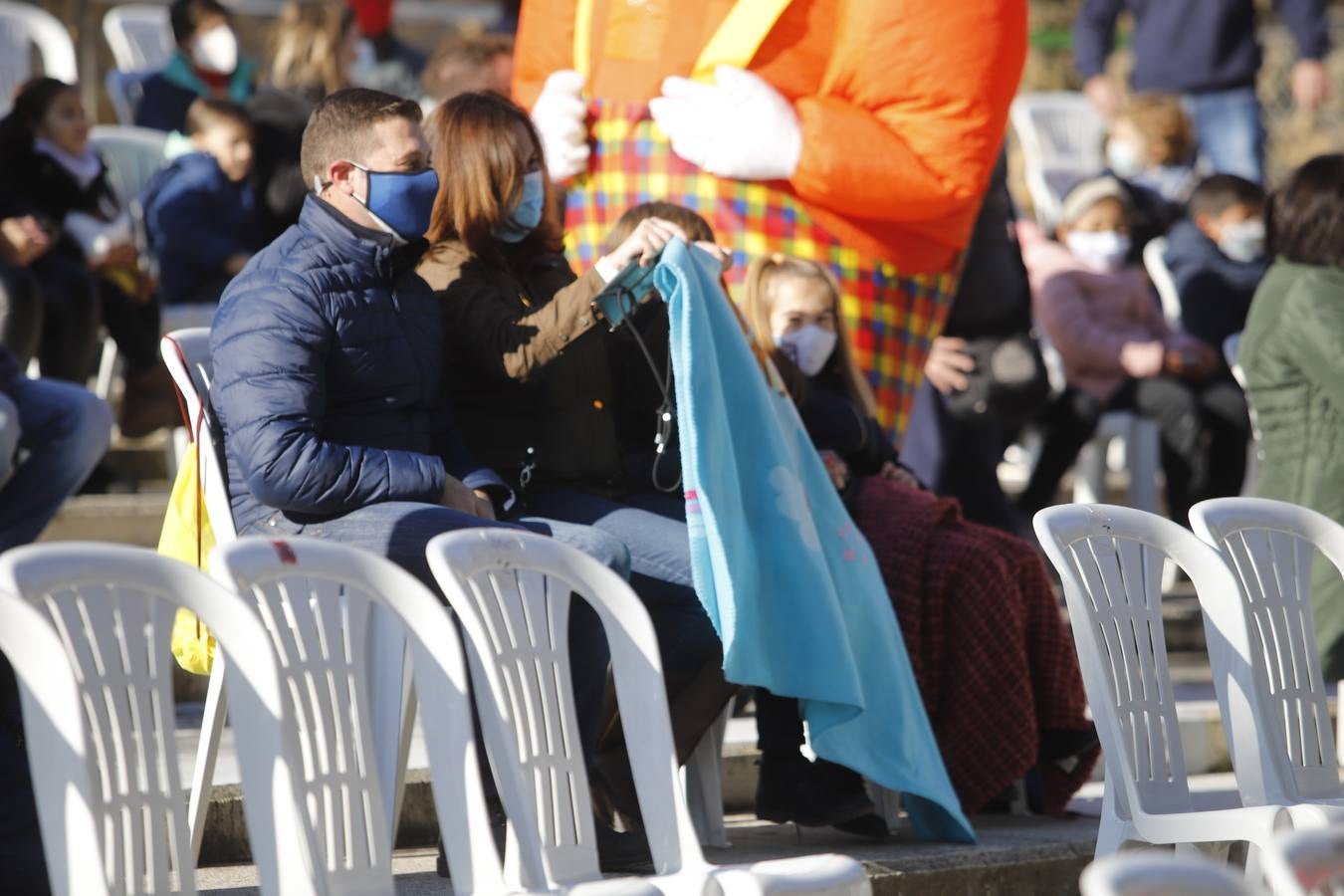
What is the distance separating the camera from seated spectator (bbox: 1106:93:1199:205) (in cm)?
843

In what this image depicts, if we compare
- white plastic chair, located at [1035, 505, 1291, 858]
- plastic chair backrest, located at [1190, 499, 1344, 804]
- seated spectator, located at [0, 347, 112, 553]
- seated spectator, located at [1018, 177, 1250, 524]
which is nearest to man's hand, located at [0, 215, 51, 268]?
seated spectator, located at [0, 347, 112, 553]

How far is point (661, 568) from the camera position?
411 cm

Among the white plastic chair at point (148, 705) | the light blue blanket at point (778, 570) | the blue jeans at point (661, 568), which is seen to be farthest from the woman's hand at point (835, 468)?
the white plastic chair at point (148, 705)

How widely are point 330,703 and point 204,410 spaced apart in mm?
1036

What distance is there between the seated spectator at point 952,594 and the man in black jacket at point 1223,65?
4.49 m

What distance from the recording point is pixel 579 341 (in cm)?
396

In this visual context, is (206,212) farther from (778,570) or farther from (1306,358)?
(1306,358)

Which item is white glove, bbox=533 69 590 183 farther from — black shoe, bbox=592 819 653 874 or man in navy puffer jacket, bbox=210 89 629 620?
black shoe, bbox=592 819 653 874

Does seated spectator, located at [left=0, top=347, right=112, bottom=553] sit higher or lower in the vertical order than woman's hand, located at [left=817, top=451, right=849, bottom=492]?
higher

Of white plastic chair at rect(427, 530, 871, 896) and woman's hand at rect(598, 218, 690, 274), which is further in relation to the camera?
woman's hand at rect(598, 218, 690, 274)

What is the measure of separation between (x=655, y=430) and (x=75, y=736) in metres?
2.20

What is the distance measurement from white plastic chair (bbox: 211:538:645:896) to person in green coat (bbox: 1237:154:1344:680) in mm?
2865

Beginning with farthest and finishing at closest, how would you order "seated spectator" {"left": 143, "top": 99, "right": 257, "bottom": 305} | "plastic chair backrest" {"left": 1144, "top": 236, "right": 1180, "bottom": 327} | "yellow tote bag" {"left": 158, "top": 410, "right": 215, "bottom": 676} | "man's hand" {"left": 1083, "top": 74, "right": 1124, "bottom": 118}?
1. "man's hand" {"left": 1083, "top": 74, "right": 1124, "bottom": 118}
2. "plastic chair backrest" {"left": 1144, "top": 236, "right": 1180, "bottom": 327}
3. "seated spectator" {"left": 143, "top": 99, "right": 257, "bottom": 305}
4. "yellow tote bag" {"left": 158, "top": 410, "right": 215, "bottom": 676}

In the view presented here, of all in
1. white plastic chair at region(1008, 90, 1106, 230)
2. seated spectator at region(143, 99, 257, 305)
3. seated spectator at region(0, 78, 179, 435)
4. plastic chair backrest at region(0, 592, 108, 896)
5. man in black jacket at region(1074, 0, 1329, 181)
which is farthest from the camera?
white plastic chair at region(1008, 90, 1106, 230)
